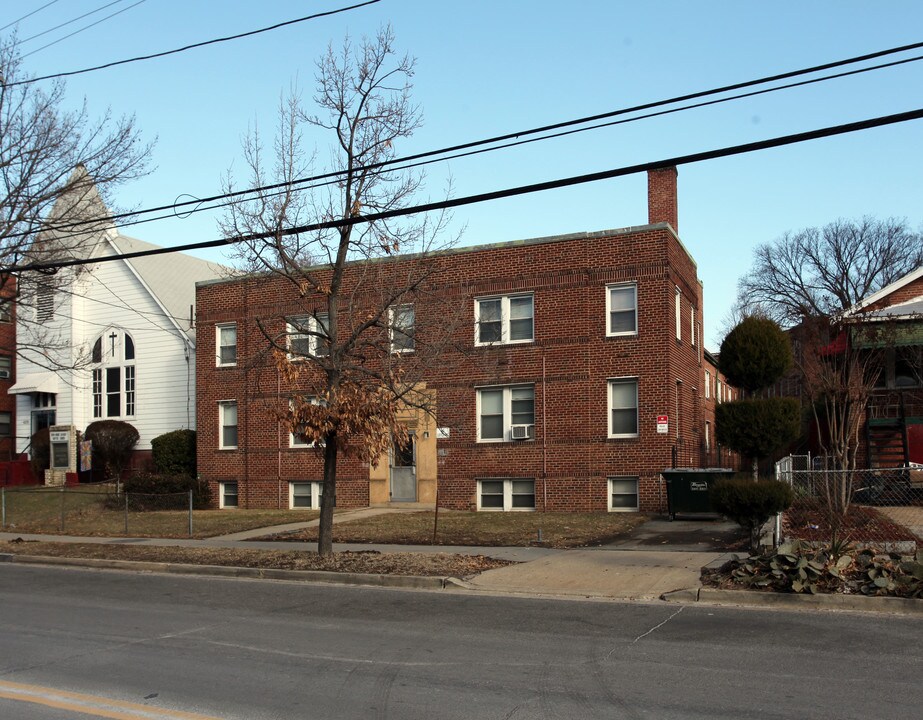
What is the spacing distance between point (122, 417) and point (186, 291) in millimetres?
5701

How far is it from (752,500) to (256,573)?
24.9ft

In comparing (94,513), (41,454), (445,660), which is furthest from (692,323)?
(41,454)

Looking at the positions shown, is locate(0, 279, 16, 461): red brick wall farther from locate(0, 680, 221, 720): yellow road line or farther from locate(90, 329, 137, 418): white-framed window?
locate(0, 680, 221, 720): yellow road line

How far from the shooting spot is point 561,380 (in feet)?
78.5

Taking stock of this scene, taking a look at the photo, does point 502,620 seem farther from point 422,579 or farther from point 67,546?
point 67,546

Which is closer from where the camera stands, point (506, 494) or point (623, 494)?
point (623, 494)

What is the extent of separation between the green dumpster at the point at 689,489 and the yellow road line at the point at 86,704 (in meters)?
15.5

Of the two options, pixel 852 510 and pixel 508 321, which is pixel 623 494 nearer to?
pixel 508 321

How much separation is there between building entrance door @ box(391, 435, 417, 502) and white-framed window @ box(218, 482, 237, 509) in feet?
18.9

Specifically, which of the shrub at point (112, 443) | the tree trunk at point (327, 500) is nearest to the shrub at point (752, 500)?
the tree trunk at point (327, 500)

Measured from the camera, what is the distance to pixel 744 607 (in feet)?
34.6

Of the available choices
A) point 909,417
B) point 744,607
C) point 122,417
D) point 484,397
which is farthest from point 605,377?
point 122,417

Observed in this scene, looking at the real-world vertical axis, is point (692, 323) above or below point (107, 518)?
above

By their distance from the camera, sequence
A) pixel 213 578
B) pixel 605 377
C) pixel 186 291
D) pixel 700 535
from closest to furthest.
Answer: pixel 213 578 → pixel 700 535 → pixel 605 377 → pixel 186 291
